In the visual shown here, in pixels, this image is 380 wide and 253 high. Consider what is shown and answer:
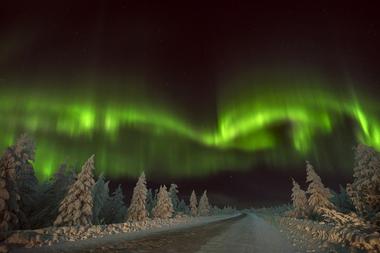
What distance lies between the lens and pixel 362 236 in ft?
34.6

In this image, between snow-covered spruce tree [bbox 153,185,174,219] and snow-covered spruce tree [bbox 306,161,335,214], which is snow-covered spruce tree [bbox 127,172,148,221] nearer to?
snow-covered spruce tree [bbox 153,185,174,219]

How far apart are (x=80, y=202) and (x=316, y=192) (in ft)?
148

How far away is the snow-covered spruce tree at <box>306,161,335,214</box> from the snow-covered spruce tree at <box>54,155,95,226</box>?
42.6 meters

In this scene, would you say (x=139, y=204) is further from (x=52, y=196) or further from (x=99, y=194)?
(x=52, y=196)

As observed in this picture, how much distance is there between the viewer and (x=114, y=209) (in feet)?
216

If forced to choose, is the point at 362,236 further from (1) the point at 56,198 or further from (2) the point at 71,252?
(1) the point at 56,198

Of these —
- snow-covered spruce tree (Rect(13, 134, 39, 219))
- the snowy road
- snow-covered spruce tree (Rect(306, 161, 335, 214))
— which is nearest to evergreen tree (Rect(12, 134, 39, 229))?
snow-covered spruce tree (Rect(13, 134, 39, 219))

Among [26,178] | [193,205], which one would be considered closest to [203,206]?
[193,205]

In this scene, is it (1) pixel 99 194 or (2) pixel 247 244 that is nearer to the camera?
(2) pixel 247 244

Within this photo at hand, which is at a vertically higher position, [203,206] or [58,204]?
[58,204]

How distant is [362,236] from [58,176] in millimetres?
47749

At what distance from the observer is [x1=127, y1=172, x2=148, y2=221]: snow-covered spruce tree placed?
54.1 m

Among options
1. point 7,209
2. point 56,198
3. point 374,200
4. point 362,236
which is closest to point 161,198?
point 56,198

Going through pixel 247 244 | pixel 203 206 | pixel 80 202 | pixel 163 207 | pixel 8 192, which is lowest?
pixel 203 206
